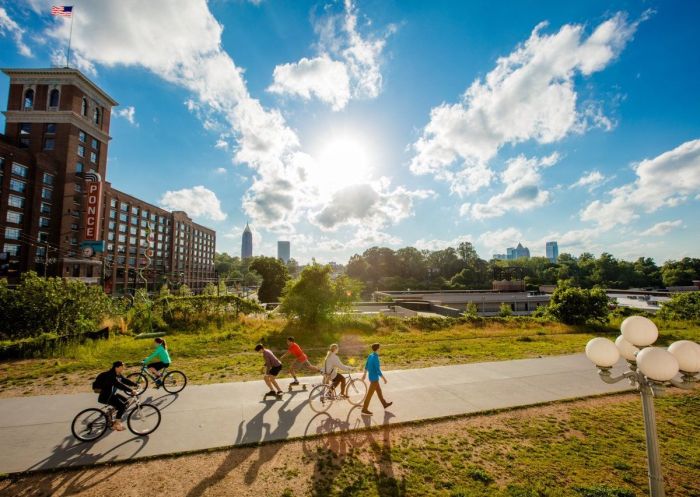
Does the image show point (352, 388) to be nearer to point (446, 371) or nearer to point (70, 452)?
point (446, 371)

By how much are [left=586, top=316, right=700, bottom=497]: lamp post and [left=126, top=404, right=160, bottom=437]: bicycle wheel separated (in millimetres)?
9045

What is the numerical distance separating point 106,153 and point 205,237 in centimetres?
5646

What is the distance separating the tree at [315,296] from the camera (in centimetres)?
2214

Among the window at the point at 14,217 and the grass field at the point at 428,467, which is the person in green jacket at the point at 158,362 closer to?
the grass field at the point at 428,467

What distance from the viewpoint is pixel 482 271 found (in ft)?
293

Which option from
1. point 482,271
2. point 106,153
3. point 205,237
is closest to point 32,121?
point 106,153

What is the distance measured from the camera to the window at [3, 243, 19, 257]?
4504 cm

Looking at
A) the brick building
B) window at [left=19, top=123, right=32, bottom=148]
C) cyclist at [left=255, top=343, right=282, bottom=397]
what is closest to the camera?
cyclist at [left=255, top=343, right=282, bottom=397]

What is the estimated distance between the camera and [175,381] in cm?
1034

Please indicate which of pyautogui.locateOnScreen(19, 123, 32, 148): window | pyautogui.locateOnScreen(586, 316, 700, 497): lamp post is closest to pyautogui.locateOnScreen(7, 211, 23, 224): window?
pyautogui.locateOnScreen(19, 123, 32, 148): window

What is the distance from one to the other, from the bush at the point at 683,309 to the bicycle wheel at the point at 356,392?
114 ft

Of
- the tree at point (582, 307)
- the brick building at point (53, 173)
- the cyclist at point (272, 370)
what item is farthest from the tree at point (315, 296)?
the brick building at point (53, 173)

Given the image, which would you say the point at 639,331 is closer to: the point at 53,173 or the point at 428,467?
the point at 428,467

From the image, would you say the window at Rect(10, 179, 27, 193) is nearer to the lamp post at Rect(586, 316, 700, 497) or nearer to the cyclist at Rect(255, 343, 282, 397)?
the cyclist at Rect(255, 343, 282, 397)
